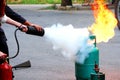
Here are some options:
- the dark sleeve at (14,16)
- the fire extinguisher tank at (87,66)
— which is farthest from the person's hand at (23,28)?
the fire extinguisher tank at (87,66)

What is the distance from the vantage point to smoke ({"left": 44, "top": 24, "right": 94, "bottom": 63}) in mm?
4129

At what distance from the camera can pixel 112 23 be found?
5727 mm

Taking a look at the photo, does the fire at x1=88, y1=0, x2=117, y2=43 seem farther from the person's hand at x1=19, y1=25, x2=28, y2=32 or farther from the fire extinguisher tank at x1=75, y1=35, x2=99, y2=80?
the person's hand at x1=19, y1=25, x2=28, y2=32

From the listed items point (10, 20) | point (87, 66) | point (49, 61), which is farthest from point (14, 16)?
point (49, 61)

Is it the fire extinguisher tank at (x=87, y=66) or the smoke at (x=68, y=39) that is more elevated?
the smoke at (x=68, y=39)

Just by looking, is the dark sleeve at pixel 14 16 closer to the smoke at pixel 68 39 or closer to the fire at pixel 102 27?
the smoke at pixel 68 39

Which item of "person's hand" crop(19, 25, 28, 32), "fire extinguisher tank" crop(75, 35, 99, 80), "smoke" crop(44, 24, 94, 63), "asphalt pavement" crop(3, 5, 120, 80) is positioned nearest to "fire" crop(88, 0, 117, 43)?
"fire extinguisher tank" crop(75, 35, 99, 80)

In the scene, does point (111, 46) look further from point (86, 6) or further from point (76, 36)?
point (86, 6)

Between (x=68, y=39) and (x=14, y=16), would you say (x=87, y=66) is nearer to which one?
(x=68, y=39)

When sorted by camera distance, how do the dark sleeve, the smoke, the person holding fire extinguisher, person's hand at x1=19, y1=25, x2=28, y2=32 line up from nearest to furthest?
the person holding fire extinguisher, person's hand at x1=19, y1=25, x2=28, y2=32, the smoke, the dark sleeve

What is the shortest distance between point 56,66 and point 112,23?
298cm

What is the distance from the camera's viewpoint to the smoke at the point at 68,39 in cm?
413

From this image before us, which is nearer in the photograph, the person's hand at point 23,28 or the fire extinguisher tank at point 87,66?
the person's hand at point 23,28

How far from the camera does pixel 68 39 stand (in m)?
4.39
